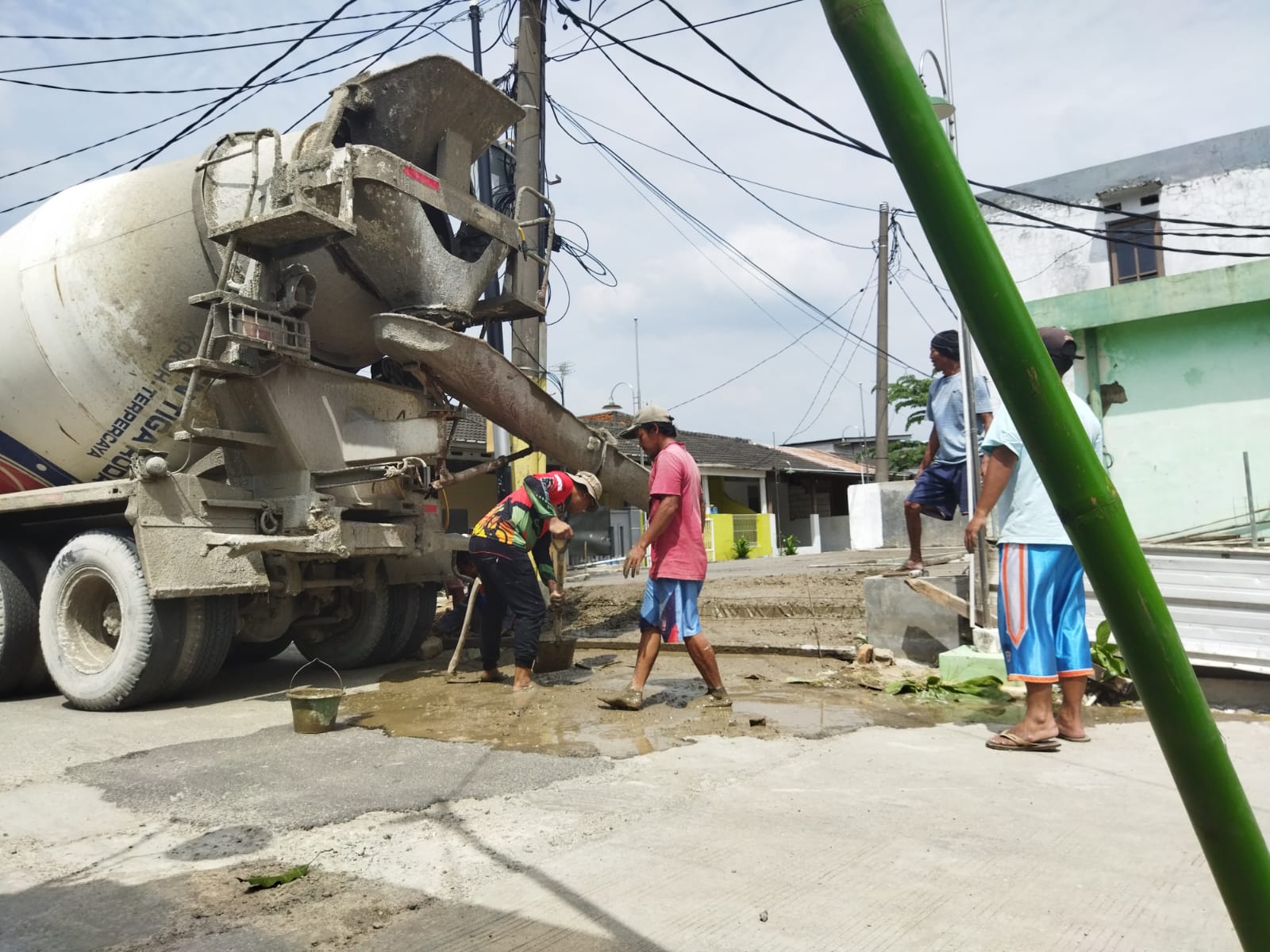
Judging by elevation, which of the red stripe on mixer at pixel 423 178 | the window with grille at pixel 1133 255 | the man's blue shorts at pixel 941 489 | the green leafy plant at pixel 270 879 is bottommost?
the green leafy plant at pixel 270 879

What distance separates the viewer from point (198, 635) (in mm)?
5824

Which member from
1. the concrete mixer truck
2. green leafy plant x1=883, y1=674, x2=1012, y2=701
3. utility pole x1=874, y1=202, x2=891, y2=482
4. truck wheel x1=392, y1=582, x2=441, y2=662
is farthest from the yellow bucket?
utility pole x1=874, y1=202, x2=891, y2=482

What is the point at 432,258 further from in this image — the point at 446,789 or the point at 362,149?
the point at 446,789

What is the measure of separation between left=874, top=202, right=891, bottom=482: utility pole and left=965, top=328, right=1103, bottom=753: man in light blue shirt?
17459 millimetres

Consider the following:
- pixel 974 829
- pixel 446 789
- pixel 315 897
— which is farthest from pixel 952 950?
pixel 446 789

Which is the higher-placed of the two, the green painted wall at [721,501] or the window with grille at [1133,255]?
the window with grille at [1133,255]

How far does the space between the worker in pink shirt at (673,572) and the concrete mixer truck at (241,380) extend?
1.89 meters

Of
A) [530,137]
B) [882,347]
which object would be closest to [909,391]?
[882,347]

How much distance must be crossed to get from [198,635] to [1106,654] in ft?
16.7

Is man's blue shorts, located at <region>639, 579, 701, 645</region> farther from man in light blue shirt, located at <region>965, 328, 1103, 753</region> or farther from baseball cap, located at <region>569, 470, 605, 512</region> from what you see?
man in light blue shirt, located at <region>965, 328, 1103, 753</region>

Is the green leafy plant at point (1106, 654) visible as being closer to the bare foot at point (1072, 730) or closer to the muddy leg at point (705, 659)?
the bare foot at point (1072, 730)

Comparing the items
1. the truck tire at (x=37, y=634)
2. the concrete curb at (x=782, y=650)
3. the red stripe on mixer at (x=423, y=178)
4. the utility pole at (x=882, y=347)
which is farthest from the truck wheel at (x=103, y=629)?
the utility pole at (x=882, y=347)

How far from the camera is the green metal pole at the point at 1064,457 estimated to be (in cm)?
75

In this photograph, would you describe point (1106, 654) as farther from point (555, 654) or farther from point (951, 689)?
point (555, 654)
